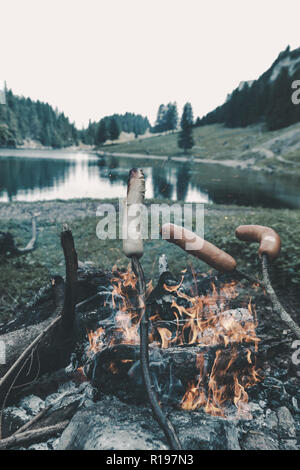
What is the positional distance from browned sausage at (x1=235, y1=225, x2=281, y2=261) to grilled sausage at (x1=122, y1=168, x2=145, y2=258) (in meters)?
1.21

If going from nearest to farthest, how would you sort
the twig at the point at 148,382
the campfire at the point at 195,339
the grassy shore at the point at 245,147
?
the twig at the point at 148,382, the campfire at the point at 195,339, the grassy shore at the point at 245,147

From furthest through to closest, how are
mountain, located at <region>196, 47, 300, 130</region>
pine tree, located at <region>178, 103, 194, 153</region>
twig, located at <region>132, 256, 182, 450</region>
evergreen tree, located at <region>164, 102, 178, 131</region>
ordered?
1. evergreen tree, located at <region>164, 102, 178, 131</region>
2. pine tree, located at <region>178, 103, 194, 153</region>
3. mountain, located at <region>196, 47, 300, 130</region>
4. twig, located at <region>132, 256, 182, 450</region>

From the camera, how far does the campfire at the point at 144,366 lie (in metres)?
2.24

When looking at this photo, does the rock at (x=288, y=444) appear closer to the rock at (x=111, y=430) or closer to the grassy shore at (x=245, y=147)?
the rock at (x=111, y=430)

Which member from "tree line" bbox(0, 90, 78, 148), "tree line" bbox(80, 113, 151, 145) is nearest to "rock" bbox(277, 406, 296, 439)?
"tree line" bbox(80, 113, 151, 145)

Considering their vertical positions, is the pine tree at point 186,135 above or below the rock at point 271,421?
above

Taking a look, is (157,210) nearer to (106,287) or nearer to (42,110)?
(106,287)

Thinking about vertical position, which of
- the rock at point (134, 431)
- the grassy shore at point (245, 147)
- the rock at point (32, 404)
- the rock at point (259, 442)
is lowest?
the rock at point (32, 404)

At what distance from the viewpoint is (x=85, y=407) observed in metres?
2.55

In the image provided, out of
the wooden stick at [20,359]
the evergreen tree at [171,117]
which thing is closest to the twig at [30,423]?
the wooden stick at [20,359]

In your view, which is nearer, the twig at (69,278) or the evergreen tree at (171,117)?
the twig at (69,278)

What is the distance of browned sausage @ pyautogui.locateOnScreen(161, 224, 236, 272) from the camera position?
229cm

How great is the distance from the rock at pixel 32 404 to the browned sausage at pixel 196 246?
2.49 metres

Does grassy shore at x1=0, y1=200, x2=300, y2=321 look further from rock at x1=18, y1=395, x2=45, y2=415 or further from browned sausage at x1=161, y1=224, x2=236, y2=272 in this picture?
browned sausage at x1=161, y1=224, x2=236, y2=272
